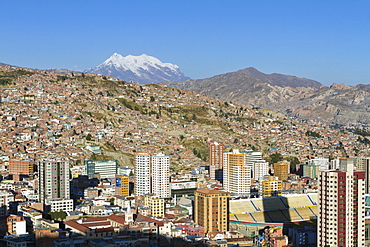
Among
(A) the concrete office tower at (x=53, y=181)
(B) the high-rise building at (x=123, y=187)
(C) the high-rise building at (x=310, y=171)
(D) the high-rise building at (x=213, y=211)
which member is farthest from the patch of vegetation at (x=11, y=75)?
(D) the high-rise building at (x=213, y=211)

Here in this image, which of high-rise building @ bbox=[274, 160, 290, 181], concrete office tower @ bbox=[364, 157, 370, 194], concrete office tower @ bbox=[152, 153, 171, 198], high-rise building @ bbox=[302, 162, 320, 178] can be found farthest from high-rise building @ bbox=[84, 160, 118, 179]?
concrete office tower @ bbox=[364, 157, 370, 194]

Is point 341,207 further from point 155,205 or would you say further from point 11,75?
point 11,75

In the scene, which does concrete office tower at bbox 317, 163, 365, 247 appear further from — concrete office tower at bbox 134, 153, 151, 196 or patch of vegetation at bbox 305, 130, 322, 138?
patch of vegetation at bbox 305, 130, 322, 138

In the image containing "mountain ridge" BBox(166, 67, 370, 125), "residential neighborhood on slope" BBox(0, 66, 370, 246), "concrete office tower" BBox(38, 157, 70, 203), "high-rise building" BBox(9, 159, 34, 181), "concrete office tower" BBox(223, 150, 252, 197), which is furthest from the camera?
"mountain ridge" BBox(166, 67, 370, 125)

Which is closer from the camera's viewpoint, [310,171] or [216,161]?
[216,161]

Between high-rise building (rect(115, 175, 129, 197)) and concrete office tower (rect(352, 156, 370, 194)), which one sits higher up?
concrete office tower (rect(352, 156, 370, 194))

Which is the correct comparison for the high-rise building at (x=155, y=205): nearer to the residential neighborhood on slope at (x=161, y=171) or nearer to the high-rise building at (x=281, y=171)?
the residential neighborhood on slope at (x=161, y=171)

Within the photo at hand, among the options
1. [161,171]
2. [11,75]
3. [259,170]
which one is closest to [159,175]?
[161,171]

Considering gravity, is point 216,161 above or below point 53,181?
above
